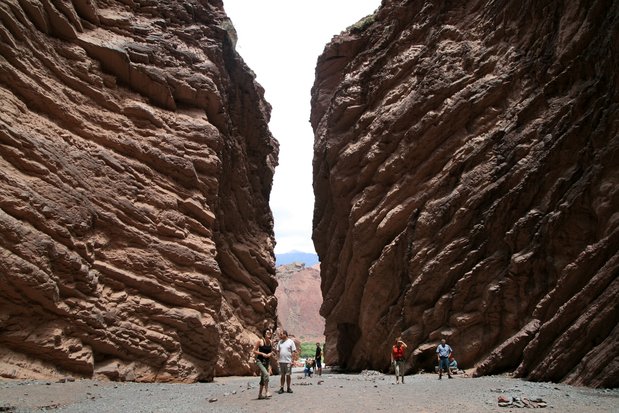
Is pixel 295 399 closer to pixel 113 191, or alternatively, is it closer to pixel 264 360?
pixel 264 360

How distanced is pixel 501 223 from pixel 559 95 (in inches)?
193

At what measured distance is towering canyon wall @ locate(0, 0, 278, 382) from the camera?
1155cm

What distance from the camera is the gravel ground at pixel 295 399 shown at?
26.6 ft

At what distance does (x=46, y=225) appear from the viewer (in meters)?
12.0

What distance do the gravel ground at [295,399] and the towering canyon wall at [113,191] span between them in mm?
1826

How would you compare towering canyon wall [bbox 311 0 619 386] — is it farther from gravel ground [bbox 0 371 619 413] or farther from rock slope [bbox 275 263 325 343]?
rock slope [bbox 275 263 325 343]

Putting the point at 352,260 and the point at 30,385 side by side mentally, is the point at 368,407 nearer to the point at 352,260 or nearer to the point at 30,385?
the point at 30,385

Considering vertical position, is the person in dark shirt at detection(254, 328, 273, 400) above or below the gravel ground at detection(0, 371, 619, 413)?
above

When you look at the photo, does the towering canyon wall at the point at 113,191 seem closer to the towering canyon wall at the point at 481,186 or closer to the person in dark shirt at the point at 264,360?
the person in dark shirt at the point at 264,360

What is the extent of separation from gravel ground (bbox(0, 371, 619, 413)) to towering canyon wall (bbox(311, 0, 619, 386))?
5.91 ft

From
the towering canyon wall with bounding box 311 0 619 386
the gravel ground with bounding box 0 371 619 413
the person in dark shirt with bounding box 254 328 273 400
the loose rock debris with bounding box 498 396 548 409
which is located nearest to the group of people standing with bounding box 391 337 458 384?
the towering canyon wall with bounding box 311 0 619 386

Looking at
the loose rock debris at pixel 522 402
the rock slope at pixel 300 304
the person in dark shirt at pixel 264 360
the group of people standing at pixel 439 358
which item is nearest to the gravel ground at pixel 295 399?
the loose rock debris at pixel 522 402

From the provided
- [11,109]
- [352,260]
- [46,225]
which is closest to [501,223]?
[352,260]

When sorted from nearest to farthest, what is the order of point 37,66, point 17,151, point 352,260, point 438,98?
1. point 17,151
2. point 37,66
3. point 438,98
4. point 352,260
